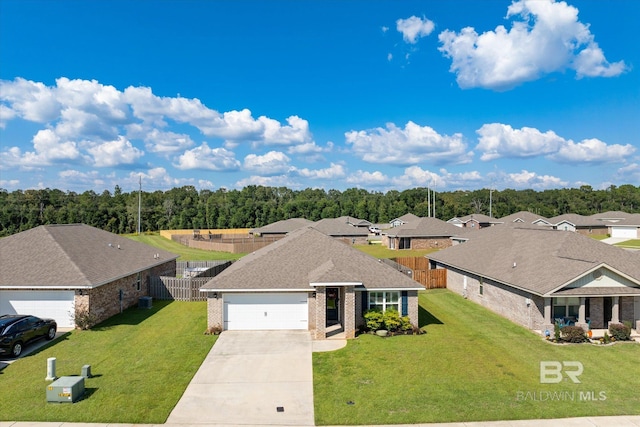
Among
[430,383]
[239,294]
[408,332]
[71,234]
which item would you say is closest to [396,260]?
[408,332]

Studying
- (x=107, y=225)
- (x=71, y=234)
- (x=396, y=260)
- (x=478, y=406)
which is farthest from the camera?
(x=107, y=225)

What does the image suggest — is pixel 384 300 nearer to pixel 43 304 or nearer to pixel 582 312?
pixel 582 312

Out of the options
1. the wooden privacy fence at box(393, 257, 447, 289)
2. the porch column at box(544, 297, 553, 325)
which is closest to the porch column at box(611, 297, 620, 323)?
the porch column at box(544, 297, 553, 325)

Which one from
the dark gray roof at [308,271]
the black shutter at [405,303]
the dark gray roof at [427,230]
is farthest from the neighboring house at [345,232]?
the black shutter at [405,303]

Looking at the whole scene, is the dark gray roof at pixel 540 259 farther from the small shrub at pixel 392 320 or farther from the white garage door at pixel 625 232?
the white garage door at pixel 625 232

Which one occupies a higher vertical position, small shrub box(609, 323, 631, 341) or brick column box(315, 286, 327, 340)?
brick column box(315, 286, 327, 340)

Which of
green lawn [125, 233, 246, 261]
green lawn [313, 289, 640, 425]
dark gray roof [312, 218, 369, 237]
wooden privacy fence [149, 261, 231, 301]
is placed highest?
dark gray roof [312, 218, 369, 237]

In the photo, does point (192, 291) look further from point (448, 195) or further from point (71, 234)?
point (448, 195)

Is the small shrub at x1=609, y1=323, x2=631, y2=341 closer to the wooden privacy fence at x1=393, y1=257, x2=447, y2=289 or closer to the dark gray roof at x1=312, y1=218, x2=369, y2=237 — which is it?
the wooden privacy fence at x1=393, y1=257, x2=447, y2=289
